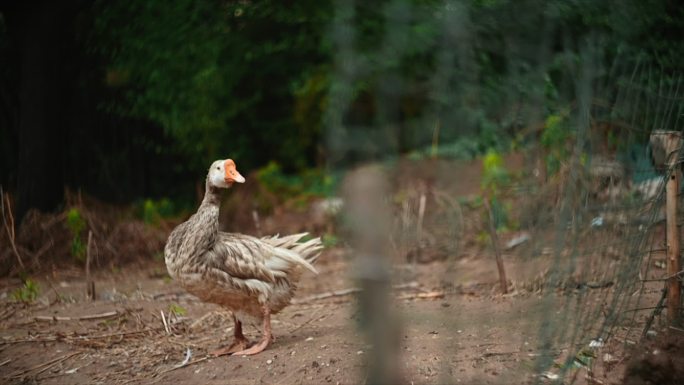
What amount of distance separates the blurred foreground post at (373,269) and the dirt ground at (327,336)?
36.2 inches

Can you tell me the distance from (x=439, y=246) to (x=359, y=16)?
12.4 ft

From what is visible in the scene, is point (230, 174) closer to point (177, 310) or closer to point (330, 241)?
point (177, 310)

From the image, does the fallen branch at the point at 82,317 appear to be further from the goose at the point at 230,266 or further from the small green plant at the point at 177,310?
the goose at the point at 230,266

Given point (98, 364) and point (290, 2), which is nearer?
point (98, 364)

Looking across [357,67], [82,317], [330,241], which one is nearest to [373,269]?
[357,67]

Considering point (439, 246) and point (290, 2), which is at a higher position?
point (290, 2)

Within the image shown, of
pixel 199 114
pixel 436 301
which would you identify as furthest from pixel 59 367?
pixel 199 114

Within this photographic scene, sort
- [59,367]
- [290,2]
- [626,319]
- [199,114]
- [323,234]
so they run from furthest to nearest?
[290,2] < [199,114] < [323,234] < [59,367] < [626,319]

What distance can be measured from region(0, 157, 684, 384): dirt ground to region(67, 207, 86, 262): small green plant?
328 millimetres

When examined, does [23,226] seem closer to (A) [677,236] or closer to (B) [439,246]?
(B) [439,246]

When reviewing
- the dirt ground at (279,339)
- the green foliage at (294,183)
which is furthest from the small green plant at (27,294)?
the green foliage at (294,183)

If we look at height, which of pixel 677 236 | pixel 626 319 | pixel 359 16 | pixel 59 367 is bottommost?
pixel 59 367

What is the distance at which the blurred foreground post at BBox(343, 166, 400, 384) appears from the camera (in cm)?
197

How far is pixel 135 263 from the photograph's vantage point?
7707 mm
